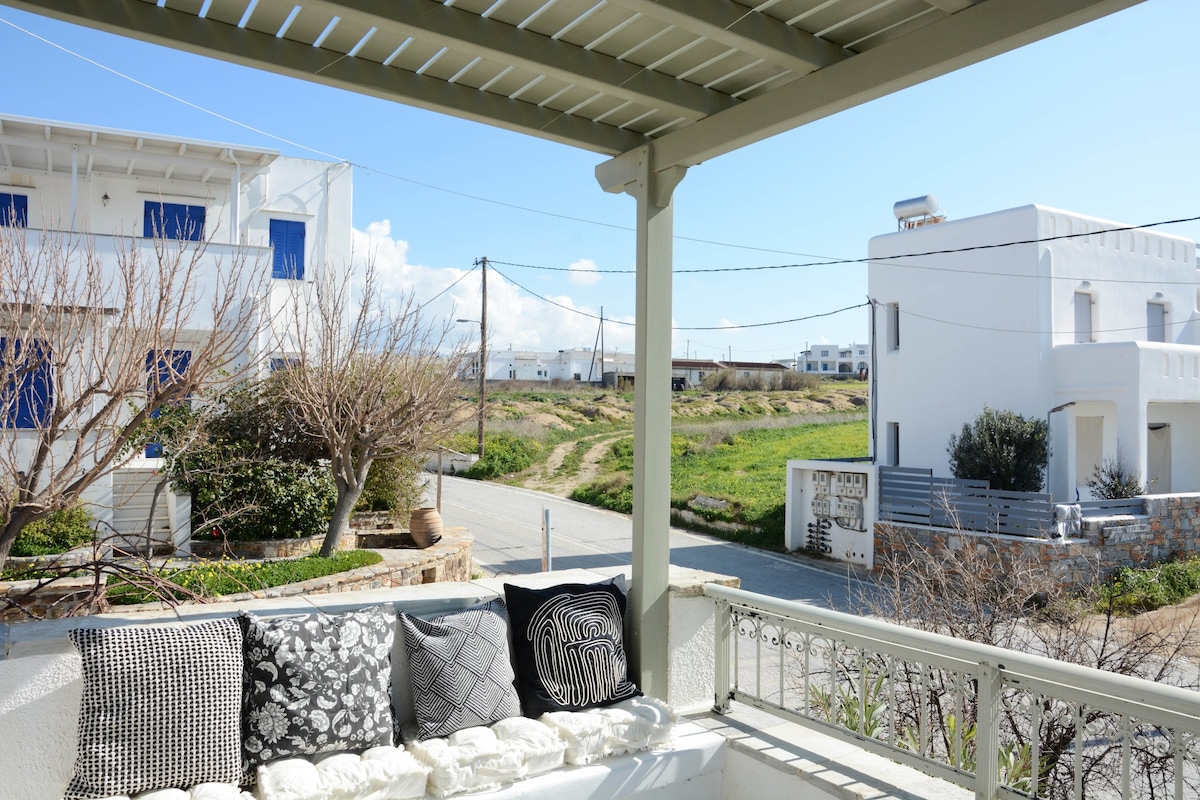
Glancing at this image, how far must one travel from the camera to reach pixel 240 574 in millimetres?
7008

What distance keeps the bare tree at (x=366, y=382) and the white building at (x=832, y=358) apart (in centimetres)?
4033

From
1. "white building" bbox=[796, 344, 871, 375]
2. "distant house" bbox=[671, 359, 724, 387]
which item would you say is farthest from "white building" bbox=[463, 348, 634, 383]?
"white building" bbox=[796, 344, 871, 375]

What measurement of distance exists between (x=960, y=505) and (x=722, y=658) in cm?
969

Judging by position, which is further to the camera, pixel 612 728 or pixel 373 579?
pixel 373 579

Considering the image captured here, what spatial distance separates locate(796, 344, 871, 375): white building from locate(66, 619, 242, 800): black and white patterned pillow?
47078 mm

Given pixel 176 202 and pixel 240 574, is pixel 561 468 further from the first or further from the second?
pixel 240 574

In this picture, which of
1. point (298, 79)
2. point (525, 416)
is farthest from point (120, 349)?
point (525, 416)

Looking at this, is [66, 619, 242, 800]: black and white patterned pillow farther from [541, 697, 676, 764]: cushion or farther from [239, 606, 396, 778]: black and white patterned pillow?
[541, 697, 676, 764]: cushion

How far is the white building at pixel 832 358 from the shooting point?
→ 4950 cm

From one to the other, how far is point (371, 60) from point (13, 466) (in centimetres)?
344

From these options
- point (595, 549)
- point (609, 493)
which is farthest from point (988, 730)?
point (609, 493)

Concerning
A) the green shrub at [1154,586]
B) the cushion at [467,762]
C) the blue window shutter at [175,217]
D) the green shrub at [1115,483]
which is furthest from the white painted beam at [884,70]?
the green shrub at [1115,483]

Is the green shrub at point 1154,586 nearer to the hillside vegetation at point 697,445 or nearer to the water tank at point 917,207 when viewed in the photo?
the hillside vegetation at point 697,445

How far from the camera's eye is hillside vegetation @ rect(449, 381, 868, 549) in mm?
16672
